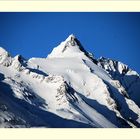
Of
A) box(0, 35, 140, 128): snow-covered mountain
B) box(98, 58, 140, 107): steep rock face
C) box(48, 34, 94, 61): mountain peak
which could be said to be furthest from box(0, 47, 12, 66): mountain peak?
box(98, 58, 140, 107): steep rock face

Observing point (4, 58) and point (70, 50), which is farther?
point (70, 50)

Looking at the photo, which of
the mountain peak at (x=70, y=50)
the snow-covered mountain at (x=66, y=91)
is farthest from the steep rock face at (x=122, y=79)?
the snow-covered mountain at (x=66, y=91)

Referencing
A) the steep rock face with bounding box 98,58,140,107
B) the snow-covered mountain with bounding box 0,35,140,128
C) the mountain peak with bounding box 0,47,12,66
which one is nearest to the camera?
the snow-covered mountain with bounding box 0,35,140,128

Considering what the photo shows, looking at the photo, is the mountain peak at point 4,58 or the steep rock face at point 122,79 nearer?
the mountain peak at point 4,58

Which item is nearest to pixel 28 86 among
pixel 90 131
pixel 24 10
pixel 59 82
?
pixel 59 82

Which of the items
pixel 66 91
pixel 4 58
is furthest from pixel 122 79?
pixel 66 91

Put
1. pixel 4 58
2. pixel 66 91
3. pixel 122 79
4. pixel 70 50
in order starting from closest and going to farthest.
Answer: pixel 66 91, pixel 4 58, pixel 70 50, pixel 122 79

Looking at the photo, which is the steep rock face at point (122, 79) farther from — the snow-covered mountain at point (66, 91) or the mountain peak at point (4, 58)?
the mountain peak at point (4, 58)

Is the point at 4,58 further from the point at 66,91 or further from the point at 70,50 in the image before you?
the point at 70,50

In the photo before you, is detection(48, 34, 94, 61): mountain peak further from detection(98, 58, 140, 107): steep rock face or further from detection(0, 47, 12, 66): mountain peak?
detection(0, 47, 12, 66): mountain peak

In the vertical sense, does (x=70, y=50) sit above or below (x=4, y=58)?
above

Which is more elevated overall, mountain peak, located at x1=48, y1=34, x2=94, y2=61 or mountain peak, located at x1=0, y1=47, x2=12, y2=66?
mountain peak, located at x1=48, y1=34, x2=94, y2=61
